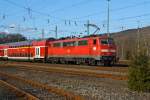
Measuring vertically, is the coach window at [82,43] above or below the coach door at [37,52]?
above

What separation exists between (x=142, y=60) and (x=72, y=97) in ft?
13.4

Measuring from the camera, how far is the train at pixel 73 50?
3591 centimetres

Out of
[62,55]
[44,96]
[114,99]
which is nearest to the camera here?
[114,99]

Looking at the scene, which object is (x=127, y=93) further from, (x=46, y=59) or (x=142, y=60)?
(x=46, y=59)

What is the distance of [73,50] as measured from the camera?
40188mm

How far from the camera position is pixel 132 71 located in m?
15.1

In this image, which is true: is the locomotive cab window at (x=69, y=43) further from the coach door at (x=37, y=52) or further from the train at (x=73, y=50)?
the coach door at (x=37, y=52)

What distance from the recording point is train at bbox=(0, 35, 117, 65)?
35906mm

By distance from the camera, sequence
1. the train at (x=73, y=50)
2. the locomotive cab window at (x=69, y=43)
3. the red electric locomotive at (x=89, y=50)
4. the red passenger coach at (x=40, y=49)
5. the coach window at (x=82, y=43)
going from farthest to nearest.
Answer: the red passenger coach at (x=40, y=49) < the locomotive cab window at (x=69, y=43) < the coach window at (x=82, y=43) < the train at (x=73, y=50) < the red electric locomotive at (x=89, y=50)

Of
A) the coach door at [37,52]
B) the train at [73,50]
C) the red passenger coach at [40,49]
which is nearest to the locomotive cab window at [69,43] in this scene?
the train at [73,50]

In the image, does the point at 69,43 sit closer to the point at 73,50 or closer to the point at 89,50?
the point at 73,50

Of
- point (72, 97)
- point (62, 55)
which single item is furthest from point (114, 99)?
point (62, 55)

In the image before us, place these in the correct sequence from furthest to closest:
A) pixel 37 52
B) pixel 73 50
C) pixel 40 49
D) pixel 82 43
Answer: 1. pixel 37 52
2. pixel 40 49
3. pixel 73 50
4. pixel 82 43

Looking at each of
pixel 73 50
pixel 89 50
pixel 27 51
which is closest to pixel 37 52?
pixel 27 51
